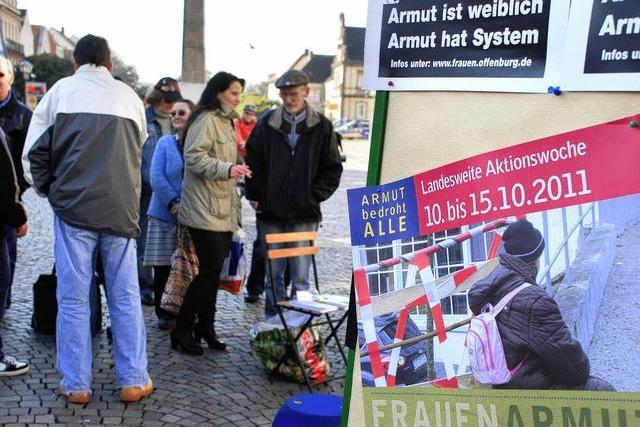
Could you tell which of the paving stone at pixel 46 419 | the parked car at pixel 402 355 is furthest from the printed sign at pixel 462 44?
the paving stone at pixel 46 419


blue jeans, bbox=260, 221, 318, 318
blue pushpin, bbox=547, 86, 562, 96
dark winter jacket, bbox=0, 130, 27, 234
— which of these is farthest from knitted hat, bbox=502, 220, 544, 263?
blue jeans, bbox=260, 221, 318, 318

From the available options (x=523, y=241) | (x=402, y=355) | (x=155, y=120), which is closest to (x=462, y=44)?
(x=523, y=241)

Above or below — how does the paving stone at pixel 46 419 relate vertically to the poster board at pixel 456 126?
below

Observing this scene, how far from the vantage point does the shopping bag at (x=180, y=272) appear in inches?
217

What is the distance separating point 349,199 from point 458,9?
1.94 ft

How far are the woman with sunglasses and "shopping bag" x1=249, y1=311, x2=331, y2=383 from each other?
1162 mm

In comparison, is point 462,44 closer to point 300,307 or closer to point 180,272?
point 300,307

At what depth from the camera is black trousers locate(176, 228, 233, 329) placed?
16.8ft

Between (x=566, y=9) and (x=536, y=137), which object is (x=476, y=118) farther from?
(x=566, y=9)

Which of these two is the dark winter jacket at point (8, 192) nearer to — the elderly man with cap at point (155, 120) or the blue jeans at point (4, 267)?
the blue jeans at point (4, 267)

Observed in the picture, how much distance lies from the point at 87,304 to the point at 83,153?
32.7 inches

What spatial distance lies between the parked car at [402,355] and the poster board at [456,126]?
0.03 m

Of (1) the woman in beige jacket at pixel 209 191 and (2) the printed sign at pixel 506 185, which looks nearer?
(2) the printed sign at pixel 506 185

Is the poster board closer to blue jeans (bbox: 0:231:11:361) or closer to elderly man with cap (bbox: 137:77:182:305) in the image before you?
blue jeans (bbox: 0:231:11:361)
